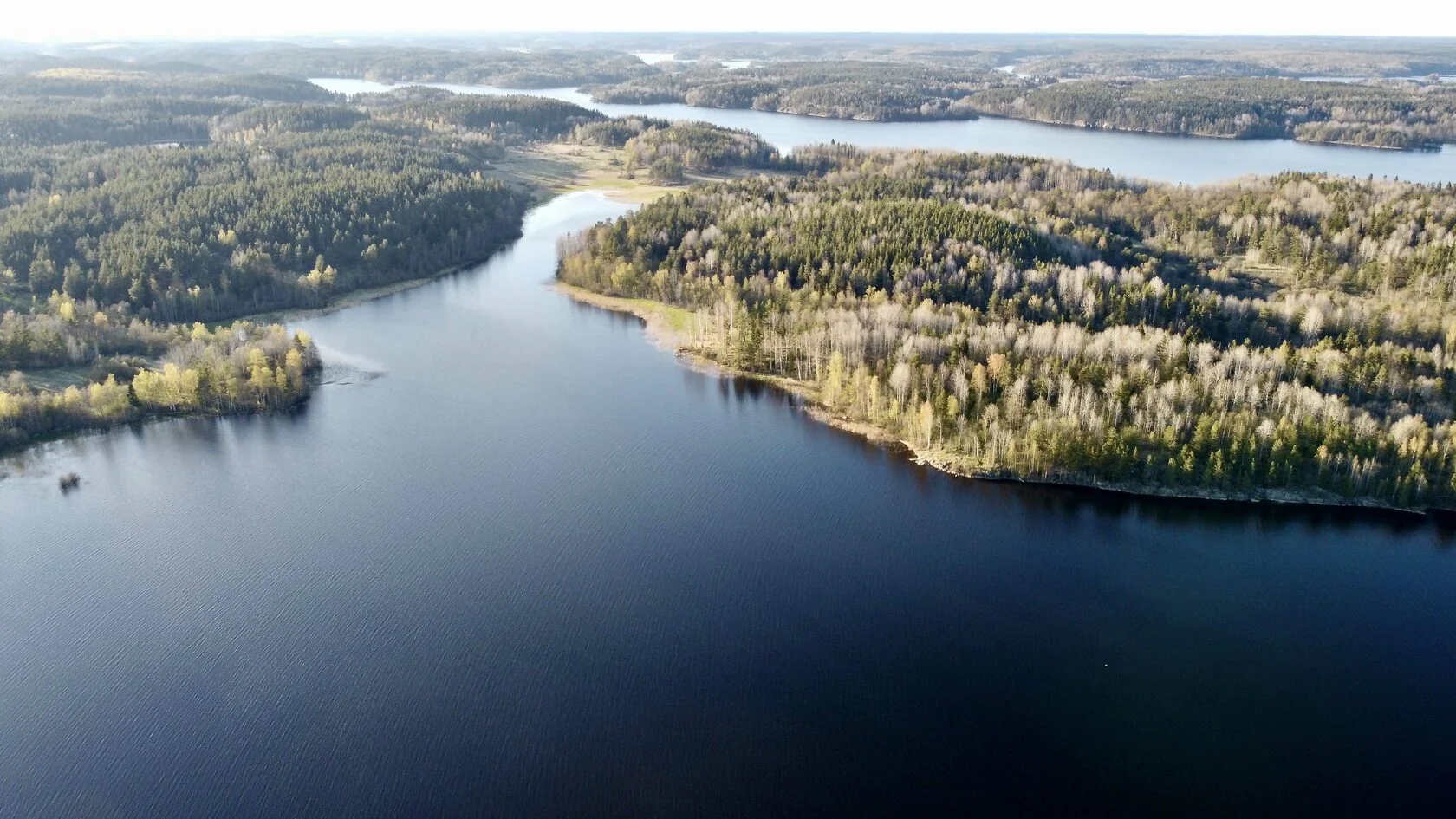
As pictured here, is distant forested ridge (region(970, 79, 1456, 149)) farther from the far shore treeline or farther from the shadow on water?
the shadow on water

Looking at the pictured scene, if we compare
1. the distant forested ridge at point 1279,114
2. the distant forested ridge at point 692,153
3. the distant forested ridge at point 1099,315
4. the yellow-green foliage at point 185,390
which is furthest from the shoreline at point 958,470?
the distant forested ridge at point 1279,114

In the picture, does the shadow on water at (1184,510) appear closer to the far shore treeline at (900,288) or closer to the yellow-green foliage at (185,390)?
the far shore treeline at (900,288)

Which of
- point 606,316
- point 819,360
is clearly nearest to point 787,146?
point 606,316

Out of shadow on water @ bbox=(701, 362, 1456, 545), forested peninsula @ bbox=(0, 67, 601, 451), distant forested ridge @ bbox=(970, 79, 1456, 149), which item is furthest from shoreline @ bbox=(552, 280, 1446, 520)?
distant forested ridge @ bbox=(970, 79, 1456, 149)

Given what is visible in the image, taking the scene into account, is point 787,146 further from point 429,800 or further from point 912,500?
point 429,800

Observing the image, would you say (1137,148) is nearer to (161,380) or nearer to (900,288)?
(900,288)

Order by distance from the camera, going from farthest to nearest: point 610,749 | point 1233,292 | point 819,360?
1. point 1233,292
2. point 819,360
3. point 610,749
